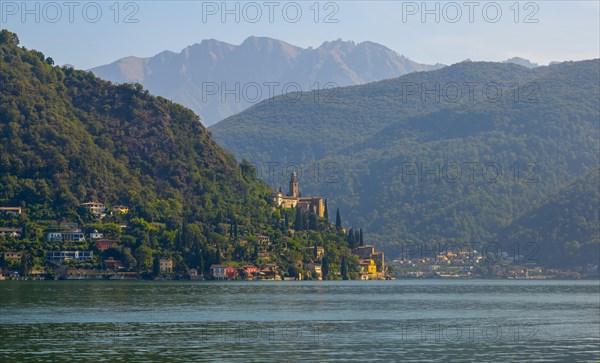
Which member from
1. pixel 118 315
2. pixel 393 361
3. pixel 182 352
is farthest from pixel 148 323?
pixel 393 361

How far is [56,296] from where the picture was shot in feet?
448

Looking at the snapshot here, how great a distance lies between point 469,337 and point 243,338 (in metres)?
16.8

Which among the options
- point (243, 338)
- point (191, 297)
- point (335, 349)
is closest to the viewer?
point (335, 349)

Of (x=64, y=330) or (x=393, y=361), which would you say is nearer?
(x=393, y=361)

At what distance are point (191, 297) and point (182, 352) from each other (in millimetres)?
70091

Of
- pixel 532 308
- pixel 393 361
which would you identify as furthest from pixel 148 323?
pixel 532 308

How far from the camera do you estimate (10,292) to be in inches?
5664

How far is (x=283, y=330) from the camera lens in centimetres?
9038

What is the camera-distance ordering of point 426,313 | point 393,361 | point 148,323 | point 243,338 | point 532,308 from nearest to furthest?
point 393,361 → point 243,338 → point 148,323 → point 426,313 → point 532,308

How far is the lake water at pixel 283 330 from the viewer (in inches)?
2842

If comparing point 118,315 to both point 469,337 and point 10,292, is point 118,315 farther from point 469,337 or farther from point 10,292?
point 10,292

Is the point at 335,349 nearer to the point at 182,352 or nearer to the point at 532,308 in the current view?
the point at 182,352

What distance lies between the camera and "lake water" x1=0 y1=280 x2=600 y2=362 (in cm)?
7219

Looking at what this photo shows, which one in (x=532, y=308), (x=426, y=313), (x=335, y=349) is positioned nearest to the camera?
(x=335, y=349)
